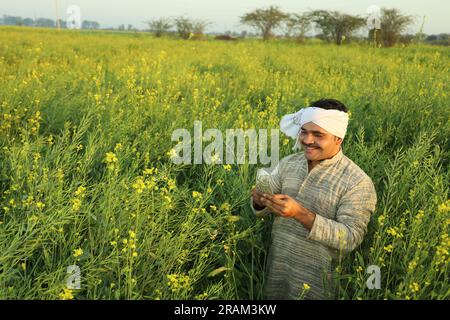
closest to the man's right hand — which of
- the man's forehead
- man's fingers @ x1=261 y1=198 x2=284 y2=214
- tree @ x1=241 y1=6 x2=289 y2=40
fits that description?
man's fingers @ x1=261 y1=198 x2=284 y2=214

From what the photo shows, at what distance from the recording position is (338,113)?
78.1 inches

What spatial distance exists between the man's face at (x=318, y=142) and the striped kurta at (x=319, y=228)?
4cm

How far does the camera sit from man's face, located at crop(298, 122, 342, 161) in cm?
199

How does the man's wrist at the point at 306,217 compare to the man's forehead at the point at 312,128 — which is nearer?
the man's wrist at the point at 306,217

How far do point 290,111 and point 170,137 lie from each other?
1259 millimetres

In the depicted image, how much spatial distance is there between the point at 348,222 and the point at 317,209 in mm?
177

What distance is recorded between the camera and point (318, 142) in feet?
6.54

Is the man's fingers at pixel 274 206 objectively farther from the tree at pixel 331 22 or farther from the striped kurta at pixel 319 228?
the tree at pixel 331 22

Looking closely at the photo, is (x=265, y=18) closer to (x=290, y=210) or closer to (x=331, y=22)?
(x=331, y=22)

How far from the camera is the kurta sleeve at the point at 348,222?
71.0 inches

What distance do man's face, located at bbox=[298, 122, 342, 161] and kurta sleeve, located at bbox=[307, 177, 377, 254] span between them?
0.21 meters

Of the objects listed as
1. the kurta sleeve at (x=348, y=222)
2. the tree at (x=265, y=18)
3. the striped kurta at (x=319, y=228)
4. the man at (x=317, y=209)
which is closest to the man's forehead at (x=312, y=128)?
the man at (x=317, y=209)
